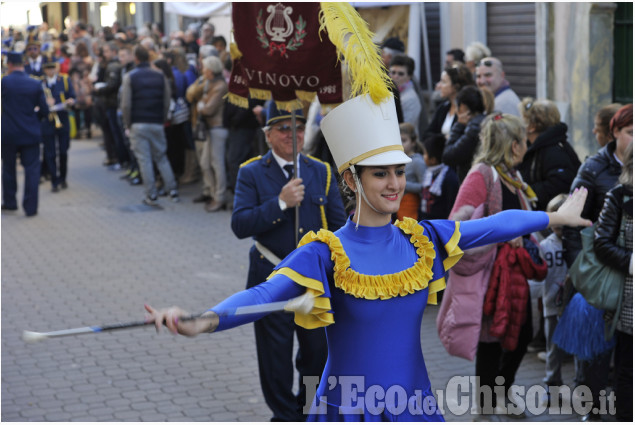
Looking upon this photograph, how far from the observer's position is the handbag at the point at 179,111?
14078mm

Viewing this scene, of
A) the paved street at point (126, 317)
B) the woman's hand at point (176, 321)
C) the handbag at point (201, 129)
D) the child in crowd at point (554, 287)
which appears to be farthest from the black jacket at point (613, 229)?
the handbag at point (201, 129)

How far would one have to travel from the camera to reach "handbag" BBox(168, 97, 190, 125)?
14.1 meters

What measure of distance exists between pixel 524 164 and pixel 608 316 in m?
2.00

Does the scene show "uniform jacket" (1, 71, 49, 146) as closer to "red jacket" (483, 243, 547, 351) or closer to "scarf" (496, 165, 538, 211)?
"scarf" (496, 165, 538, 211)

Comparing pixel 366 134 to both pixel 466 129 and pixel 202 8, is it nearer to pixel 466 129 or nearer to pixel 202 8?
pixel 466 129

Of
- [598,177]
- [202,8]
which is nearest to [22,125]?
[202,8]

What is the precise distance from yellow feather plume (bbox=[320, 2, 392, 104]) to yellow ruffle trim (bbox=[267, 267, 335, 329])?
779 millimetres

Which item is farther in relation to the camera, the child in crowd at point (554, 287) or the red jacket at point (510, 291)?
the child in crowd at point (554, 287)

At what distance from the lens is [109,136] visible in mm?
17516

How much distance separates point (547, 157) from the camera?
Result: 7.21 m

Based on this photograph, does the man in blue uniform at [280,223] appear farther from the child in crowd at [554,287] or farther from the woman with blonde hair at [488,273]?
the child in crowd at [554,287]

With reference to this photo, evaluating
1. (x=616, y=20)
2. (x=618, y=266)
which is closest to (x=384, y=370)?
(x=618, y=266)

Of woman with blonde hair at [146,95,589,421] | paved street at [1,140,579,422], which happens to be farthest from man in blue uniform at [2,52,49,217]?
woman with blonde hair at [146,95,589,421]

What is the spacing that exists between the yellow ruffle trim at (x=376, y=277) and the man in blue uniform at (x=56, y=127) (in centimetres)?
1176
